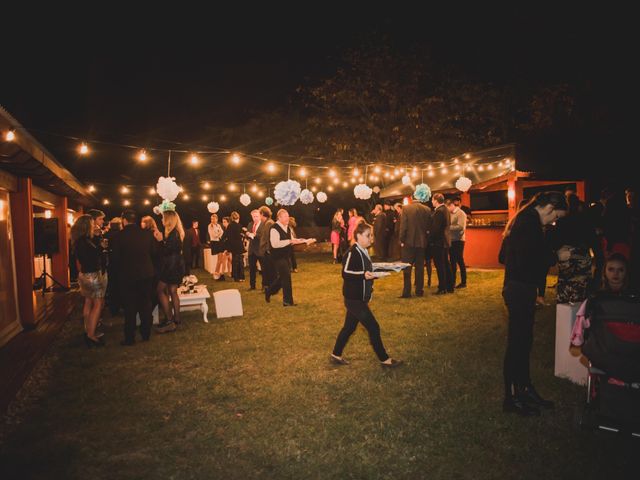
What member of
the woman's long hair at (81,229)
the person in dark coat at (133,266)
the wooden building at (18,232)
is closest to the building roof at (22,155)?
the wooden building at (18,232)

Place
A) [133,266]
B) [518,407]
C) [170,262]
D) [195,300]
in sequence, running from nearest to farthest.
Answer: [518,407] → [133,266] → [170,262] → [195,300]

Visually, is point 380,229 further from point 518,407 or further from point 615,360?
point 615,360

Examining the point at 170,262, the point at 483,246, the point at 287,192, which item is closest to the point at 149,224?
the point at 170,262

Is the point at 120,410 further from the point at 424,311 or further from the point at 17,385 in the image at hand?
the point at 424,311

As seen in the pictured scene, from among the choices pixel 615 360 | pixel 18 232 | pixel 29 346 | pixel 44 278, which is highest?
pixel 18 232

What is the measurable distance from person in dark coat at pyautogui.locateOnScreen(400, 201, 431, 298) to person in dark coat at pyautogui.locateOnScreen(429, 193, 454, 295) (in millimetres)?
155

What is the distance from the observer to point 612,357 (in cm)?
292

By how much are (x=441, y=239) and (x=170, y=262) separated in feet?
16.7

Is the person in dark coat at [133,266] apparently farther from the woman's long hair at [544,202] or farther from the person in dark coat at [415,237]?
the person in dark coat at [415,237]

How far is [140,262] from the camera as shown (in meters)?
5.61

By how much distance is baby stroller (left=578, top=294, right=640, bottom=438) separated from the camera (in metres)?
2.88

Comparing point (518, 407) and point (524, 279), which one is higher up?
point (524, 279)

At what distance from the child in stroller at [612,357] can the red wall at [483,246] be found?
9.03 metres

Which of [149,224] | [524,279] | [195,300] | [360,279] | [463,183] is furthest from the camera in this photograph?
[463,183]
